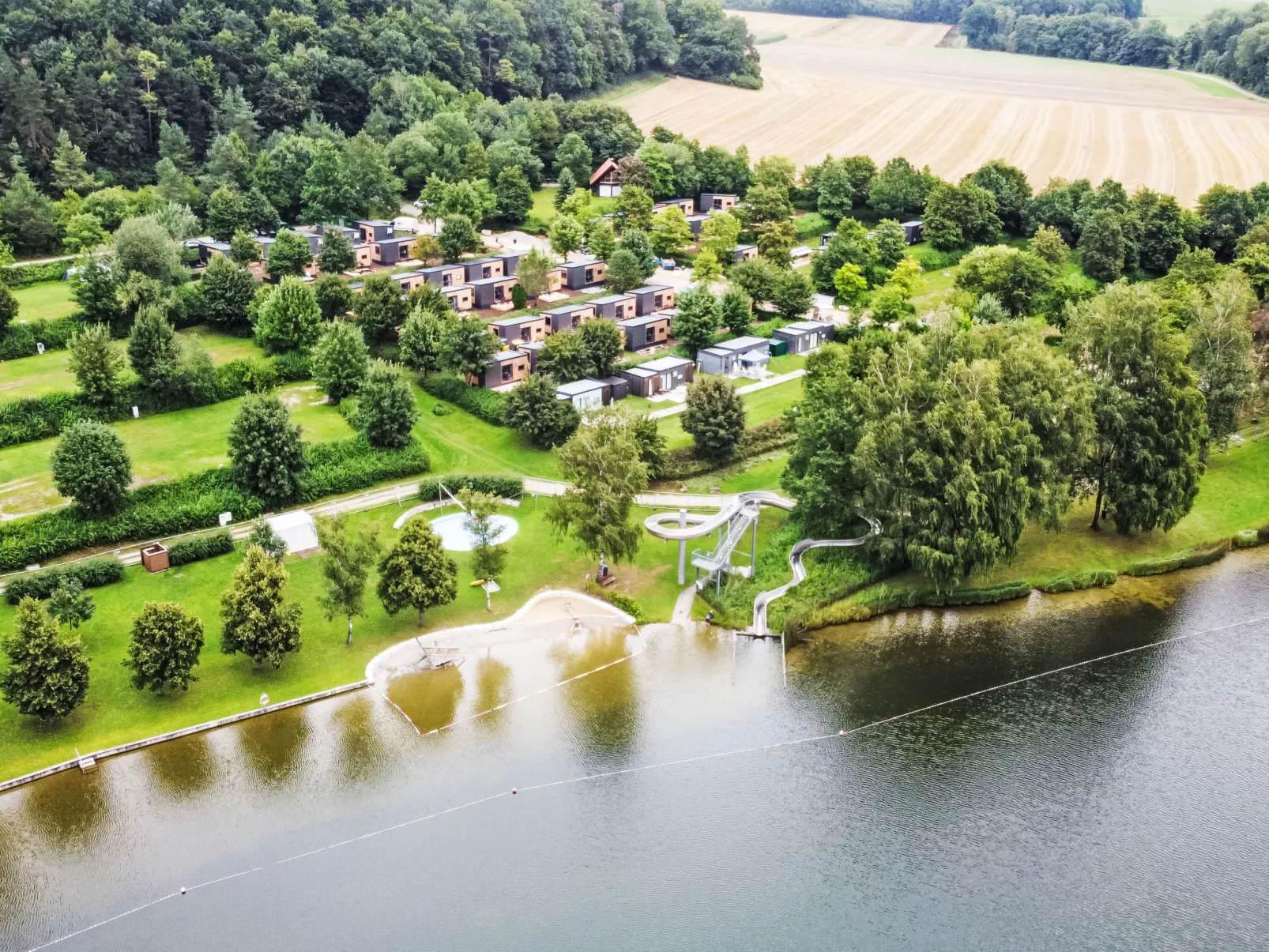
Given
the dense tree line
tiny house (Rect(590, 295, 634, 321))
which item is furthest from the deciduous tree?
the dense tree line

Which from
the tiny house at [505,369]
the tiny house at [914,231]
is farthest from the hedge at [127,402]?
the tiny house at [914,231]

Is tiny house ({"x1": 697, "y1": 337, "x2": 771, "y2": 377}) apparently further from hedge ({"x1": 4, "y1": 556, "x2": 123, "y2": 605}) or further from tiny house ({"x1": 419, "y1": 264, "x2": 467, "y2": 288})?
hedge ({"x1": 4, "y1": 556, "x2": 123, "y2": 605})

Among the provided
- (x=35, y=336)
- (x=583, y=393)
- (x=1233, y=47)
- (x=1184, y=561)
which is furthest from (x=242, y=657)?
(x=1233, y=47)

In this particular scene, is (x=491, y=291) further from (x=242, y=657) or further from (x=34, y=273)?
(x=242, y=657)

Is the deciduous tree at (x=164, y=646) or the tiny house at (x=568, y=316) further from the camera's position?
the tiny house at (x=568, y=316)

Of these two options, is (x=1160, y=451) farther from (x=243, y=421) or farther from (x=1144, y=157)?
(x=1144, y=157)

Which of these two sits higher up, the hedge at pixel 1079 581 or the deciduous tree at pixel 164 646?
the deciduous tree at pixel 164 646

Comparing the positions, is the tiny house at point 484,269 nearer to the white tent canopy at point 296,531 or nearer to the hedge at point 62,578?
the white tent canopy at point 296,531
